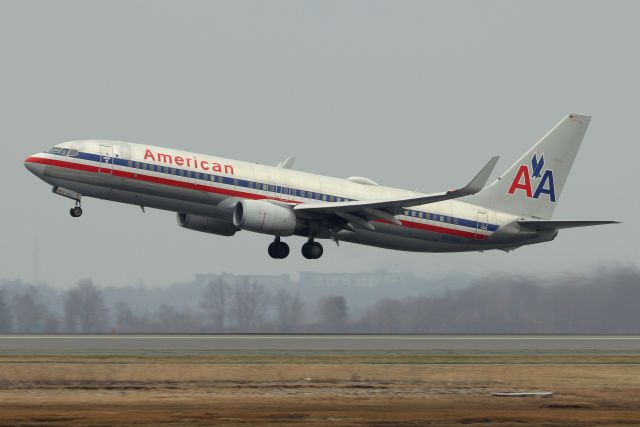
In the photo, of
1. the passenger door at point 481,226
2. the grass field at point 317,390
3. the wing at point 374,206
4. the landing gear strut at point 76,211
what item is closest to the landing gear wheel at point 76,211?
the landing gear strut at point 76,211

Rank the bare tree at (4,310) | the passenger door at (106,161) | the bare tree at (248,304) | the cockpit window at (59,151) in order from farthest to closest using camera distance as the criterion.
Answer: the bare tree at (4,310), the bare tree at (248,304), the cockpit window at (59,151), the passenger door at (106,161)

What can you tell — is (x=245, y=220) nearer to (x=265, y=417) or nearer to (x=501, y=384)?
(x=501, y=384)

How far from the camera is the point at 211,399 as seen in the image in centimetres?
2588

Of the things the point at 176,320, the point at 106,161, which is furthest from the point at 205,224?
the point at 176,320

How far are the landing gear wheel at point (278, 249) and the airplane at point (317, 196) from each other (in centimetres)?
5

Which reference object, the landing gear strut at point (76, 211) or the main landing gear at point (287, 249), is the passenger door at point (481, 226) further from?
the landing gear strut at point (76, 211)

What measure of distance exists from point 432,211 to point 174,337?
14.3 metres

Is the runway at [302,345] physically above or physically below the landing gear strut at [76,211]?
below

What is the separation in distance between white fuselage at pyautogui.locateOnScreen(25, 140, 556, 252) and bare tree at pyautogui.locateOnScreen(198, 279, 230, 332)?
14180 millimetres

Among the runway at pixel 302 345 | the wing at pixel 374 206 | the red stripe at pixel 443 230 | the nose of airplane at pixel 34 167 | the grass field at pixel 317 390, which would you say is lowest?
the grass field at pixel 317 390

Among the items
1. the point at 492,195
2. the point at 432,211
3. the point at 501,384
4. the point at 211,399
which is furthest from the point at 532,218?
the point at 211,399

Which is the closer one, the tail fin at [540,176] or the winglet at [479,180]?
the winglet at [479,180]

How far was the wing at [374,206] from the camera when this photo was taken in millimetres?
44469

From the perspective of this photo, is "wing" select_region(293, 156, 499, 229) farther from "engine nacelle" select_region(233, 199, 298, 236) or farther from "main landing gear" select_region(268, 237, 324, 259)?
"main landing gear" select_region(268, 237, 324, 259)
